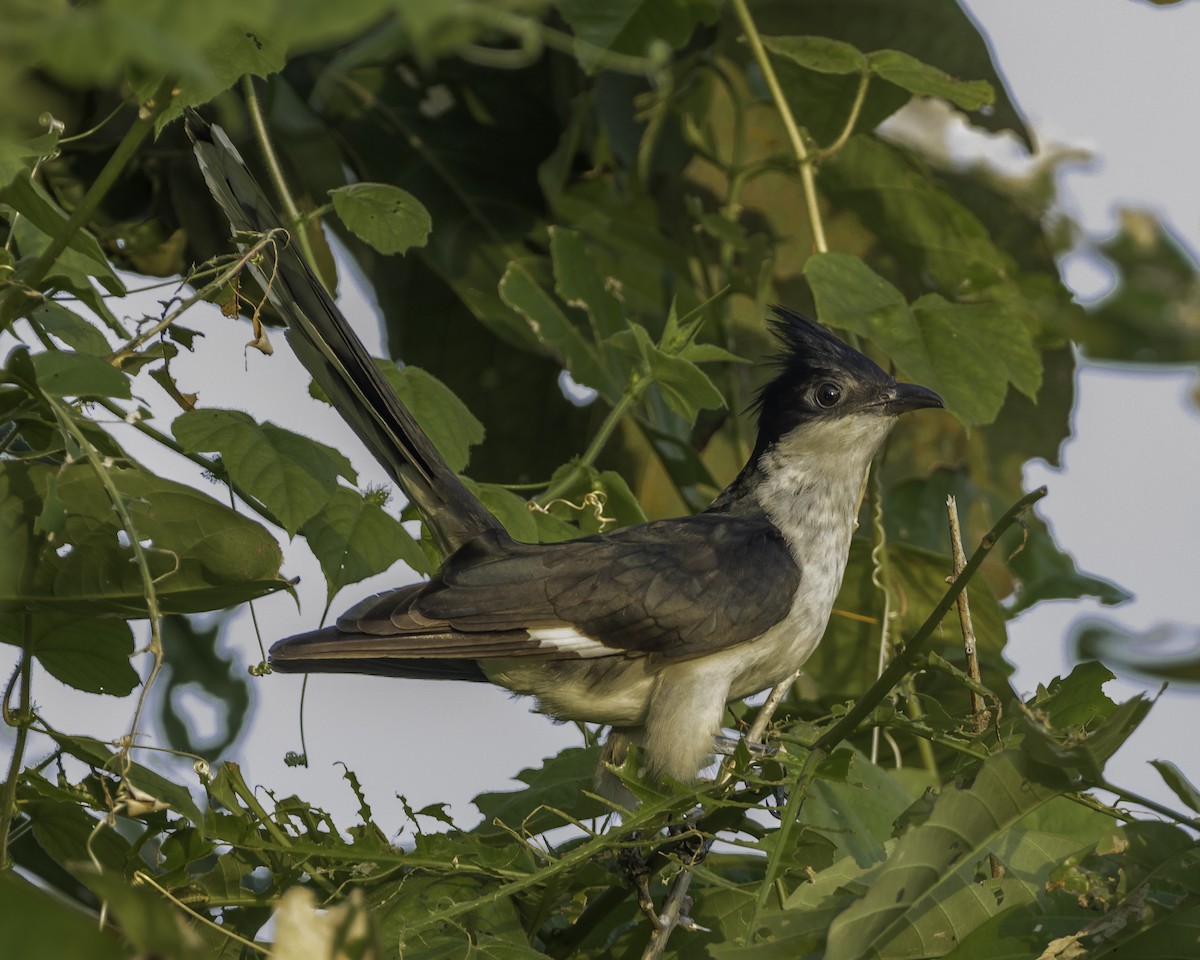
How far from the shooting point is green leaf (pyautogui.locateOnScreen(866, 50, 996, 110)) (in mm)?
2617

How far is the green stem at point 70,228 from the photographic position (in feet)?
5.21

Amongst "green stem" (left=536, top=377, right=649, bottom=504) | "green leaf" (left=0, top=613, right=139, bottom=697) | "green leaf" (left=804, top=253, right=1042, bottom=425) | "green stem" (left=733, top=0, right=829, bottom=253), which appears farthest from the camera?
"green stem" (left=733, top=0, right=829, bottom=253)

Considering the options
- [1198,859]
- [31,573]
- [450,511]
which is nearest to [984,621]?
[450,511]

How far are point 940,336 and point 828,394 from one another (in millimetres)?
619

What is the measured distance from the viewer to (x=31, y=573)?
1712mm

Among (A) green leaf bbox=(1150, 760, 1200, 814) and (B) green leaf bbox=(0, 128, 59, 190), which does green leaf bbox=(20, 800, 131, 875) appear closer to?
(B) green leaf bbox=(0, 128, 59, 190)

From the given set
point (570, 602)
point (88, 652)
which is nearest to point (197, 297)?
point (88, 652)

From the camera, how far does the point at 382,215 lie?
2.10 metres

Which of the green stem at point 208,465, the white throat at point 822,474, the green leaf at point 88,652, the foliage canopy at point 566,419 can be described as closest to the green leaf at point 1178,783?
the foliage canopy at point 566,419

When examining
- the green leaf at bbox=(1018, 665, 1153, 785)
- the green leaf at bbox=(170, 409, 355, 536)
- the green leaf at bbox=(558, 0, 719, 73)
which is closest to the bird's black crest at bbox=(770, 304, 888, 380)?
the green leaf at bbox=(558, 0, 719, 73)

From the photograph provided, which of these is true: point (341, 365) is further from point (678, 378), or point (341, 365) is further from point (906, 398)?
point (906, 398)

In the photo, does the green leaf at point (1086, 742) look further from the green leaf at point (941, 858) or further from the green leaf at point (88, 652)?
the green leaf at point (88, 652)

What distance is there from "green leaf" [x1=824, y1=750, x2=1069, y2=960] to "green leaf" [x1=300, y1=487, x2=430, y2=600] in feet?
2.90

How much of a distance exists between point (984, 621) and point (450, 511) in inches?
45.0
